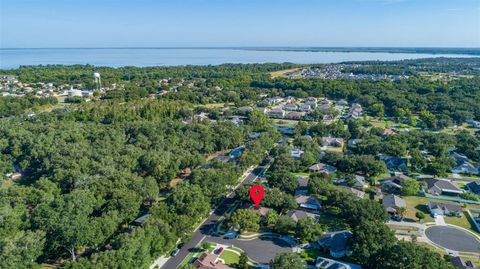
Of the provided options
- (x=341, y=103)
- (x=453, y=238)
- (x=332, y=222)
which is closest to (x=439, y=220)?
(x=453, y=238)

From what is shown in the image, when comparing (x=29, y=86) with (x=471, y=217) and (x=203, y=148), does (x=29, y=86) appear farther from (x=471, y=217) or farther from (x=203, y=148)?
(x=471, y=217)

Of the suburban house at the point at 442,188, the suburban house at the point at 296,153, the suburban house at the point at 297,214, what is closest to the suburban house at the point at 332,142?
the suburban house at the point at 296,153

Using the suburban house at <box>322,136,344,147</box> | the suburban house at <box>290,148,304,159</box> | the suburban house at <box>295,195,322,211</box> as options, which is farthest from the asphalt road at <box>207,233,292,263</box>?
the suburban house at <box>322,136,344,147</box>

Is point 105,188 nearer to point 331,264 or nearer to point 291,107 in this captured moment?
point 331,264

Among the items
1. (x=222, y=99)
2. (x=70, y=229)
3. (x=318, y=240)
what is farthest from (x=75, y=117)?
(x=318, y=240)

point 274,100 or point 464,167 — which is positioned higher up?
point 274,100

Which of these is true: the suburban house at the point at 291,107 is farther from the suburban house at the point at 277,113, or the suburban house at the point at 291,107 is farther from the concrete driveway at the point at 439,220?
the concrete driveway at the point at 439,220
